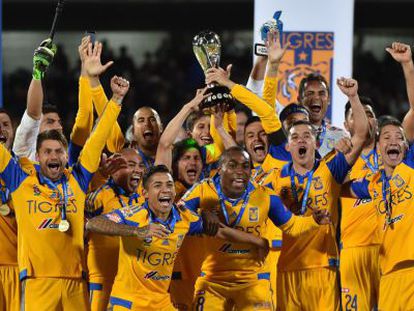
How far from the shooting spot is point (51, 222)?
8508 millimetres

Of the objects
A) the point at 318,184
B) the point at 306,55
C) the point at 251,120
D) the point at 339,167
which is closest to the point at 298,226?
the point at 318,184

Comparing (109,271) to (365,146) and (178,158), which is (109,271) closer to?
(178,158)

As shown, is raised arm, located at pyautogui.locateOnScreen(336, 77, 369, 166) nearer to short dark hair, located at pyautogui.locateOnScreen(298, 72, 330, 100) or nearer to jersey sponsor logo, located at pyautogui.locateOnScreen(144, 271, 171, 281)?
short dark hair, located at pyautogui.locateOnScreen(298, 72, 330, 100)

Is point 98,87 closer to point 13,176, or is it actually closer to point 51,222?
point 13,176

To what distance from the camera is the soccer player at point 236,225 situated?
8.66 meters

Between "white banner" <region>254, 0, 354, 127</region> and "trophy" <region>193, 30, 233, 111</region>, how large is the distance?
5.83 ft

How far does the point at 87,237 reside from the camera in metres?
9.16

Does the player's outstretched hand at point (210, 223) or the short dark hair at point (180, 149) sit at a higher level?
the short dark hair at point (180, 149)

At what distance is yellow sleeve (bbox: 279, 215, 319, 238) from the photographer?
8.80 meters

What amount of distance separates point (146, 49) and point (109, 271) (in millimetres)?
10143

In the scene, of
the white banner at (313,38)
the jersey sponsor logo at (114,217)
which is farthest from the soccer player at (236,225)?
the white banner at (313,38)

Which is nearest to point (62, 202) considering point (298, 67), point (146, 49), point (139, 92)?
point (298, 67)

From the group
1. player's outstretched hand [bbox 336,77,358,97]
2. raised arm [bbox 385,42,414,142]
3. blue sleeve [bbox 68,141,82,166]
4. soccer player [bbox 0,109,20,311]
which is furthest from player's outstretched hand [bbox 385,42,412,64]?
soccer player [bbox 0,109,20,311]

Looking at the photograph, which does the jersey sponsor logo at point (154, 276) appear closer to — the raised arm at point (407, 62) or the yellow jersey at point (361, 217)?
the yellow jersey at point (361, 217)
